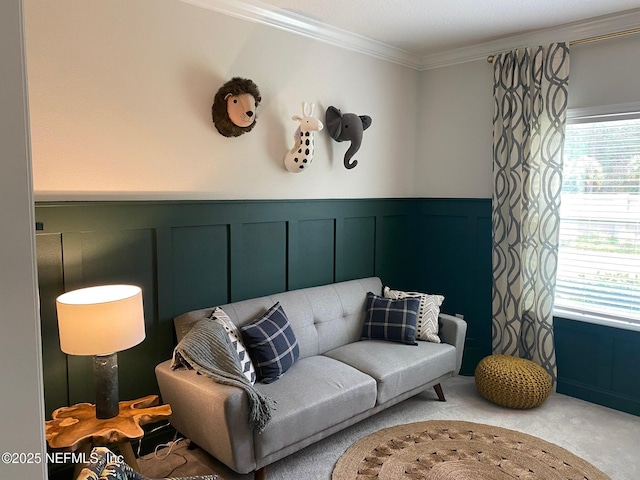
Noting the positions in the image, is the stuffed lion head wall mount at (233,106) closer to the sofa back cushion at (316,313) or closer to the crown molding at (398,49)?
the crown molding at (398,49)

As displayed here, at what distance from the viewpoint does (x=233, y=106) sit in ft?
9.54

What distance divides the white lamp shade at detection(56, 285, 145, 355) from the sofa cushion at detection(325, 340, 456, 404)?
1415 millimetres

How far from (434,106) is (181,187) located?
250 centimetres

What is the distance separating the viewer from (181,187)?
2.84 m

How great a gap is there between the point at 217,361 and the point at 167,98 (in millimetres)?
1483

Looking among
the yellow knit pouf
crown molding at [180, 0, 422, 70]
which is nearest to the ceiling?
crown molding at [180, 0, 422, 70]

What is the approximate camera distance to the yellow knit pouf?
3266 millimetres

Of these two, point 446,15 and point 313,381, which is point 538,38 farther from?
point 313,381

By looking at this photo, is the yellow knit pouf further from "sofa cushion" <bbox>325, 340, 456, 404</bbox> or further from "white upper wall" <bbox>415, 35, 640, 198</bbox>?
"white upper wall" <bbox>415, 35, 640, 198</bbox>

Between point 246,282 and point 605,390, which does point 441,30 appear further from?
point 605,390

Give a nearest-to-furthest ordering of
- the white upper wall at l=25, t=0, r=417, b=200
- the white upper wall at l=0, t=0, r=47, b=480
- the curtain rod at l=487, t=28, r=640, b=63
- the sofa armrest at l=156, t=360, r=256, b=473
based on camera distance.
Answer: the white upper wall at l=0, t=0, r=47, b=480 < the sofa armrest at l=156, t=360, r=256, b=473 < the white upper wall at l=25, t=0, r=417, b=200 < the curtain rod at l=487, t=28, r=640, b=63

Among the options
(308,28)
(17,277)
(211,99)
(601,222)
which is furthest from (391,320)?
(17,277)

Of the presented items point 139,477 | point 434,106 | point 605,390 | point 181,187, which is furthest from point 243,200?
point 605,390

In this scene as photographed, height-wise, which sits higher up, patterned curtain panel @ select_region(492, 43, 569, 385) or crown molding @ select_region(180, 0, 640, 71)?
crown molding @ select_region(180, 0, 640, 71)
